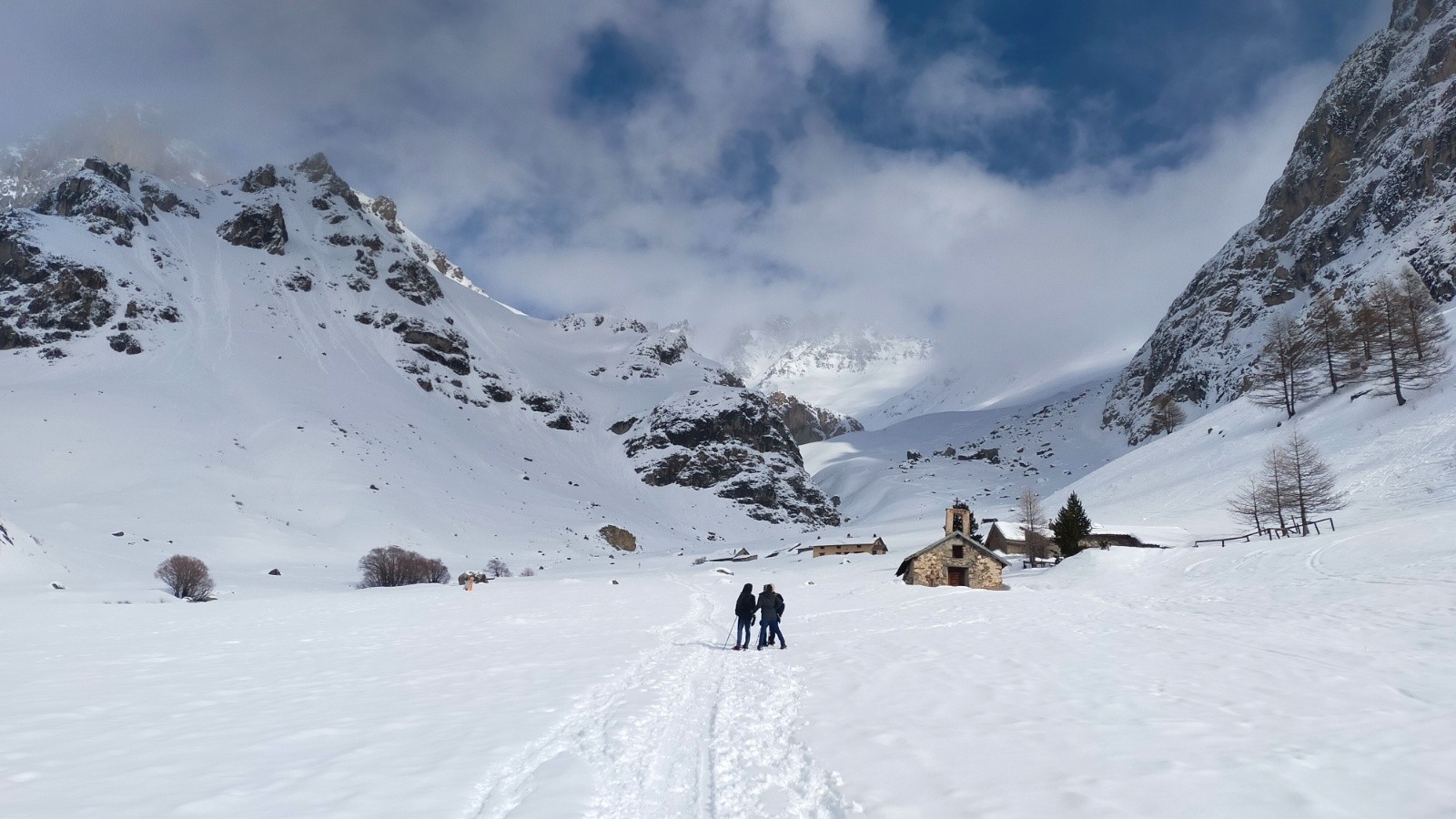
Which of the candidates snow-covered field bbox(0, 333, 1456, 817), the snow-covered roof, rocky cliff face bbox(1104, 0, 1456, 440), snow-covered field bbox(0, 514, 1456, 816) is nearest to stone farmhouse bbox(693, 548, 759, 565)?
the snow-covered roof

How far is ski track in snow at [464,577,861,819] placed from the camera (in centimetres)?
628

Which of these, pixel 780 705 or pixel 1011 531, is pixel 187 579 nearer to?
pixel 780 705

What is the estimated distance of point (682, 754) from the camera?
7.87 m

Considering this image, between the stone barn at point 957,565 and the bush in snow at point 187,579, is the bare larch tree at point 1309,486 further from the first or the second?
the bush in snow at point 187,579

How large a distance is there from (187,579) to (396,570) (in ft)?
49.6

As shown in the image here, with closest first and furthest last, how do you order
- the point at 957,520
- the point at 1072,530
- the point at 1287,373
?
the point at 957,520 → the point at 1072,530 → the point at 1287,373

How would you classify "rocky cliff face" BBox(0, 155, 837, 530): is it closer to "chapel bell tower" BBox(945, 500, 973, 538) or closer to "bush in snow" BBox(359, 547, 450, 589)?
"bush in snow" BBox(359, 547, 450, 589)

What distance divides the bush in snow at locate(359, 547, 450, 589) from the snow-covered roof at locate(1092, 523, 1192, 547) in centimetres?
4892

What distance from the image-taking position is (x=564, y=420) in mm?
140875

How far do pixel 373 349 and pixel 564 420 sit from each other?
37.2 meters

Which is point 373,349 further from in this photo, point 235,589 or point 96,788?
point 96,788

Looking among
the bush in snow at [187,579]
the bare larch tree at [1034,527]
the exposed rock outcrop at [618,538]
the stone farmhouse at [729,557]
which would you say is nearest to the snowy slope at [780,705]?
the bush in snow at [187,579]

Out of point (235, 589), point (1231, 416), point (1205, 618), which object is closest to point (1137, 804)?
point (1205, 618)

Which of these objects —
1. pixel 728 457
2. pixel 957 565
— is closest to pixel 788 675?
pixel 957 565
